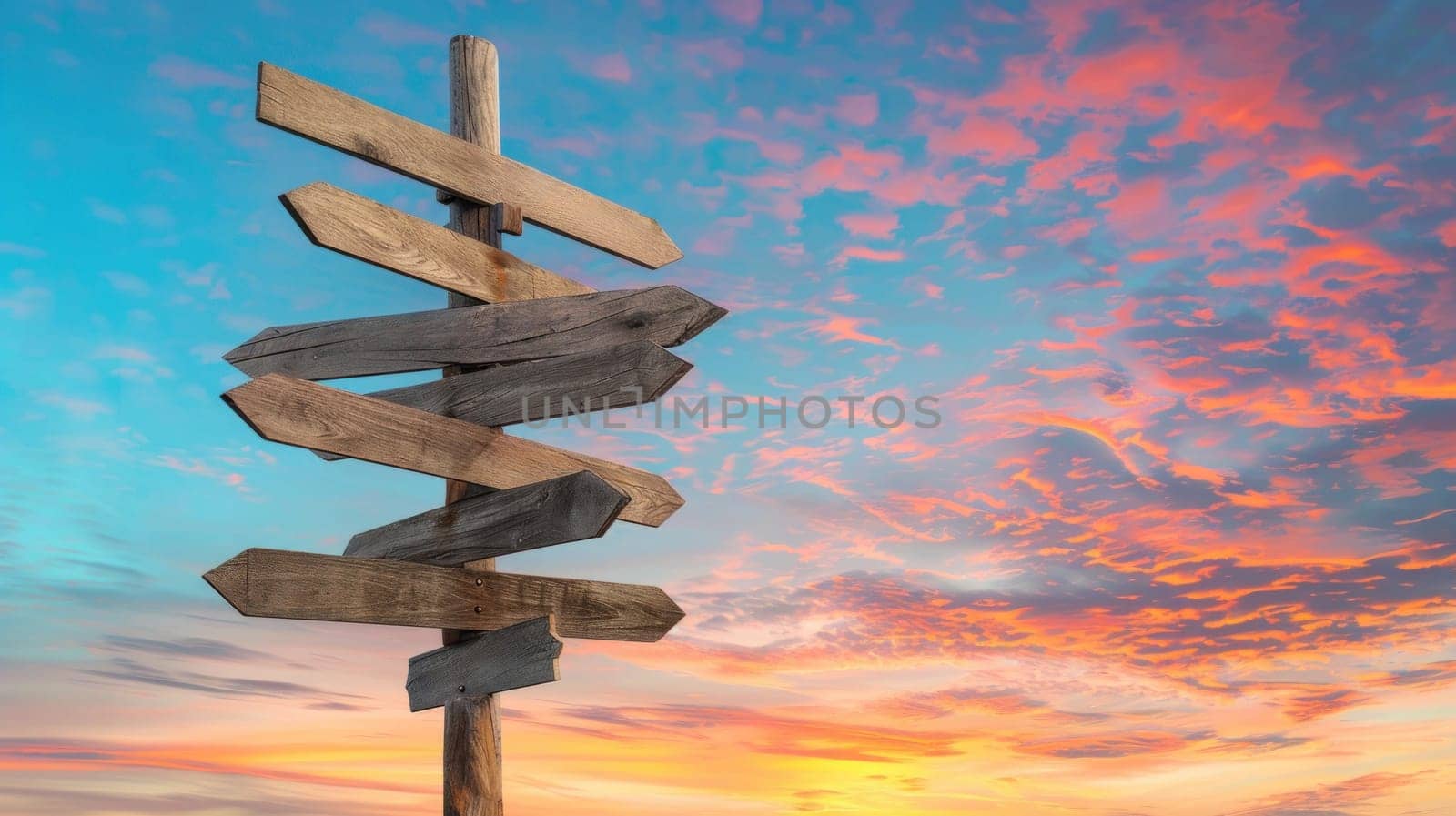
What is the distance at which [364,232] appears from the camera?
5.86 metres

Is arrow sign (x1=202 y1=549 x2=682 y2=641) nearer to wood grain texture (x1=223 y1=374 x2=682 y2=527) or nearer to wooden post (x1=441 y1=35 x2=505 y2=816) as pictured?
wooden post (x1=441 y1=35 x2=505 y2=816)

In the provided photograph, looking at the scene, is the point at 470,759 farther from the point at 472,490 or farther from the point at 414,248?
the point at 414,248

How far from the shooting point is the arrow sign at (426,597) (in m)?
4.93

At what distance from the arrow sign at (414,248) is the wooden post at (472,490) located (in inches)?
7.0

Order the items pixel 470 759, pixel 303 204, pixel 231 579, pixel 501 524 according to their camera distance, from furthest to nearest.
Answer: pixel 470 759, pixel 501 524, pixel 303 204, pixel 231 579

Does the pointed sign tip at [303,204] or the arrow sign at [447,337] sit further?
the arrow sign at [447,337]

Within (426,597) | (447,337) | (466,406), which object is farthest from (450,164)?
(426,597)

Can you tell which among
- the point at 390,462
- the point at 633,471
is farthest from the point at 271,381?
the point at 633,471

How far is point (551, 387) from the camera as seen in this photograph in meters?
5.89

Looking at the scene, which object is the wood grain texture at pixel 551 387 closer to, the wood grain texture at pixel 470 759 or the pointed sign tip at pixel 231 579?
the pointed sign tip at pixel 231 579

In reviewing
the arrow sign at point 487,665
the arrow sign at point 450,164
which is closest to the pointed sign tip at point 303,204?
the arrow sign at point 450,164

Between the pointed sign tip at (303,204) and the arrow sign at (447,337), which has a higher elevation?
the pointed sign tip at (303,204)

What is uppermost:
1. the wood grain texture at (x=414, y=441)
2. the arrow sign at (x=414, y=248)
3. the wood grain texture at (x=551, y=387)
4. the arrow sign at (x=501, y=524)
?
the arrow sign at (x=414, y=248)

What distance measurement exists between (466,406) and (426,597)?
1065mm
